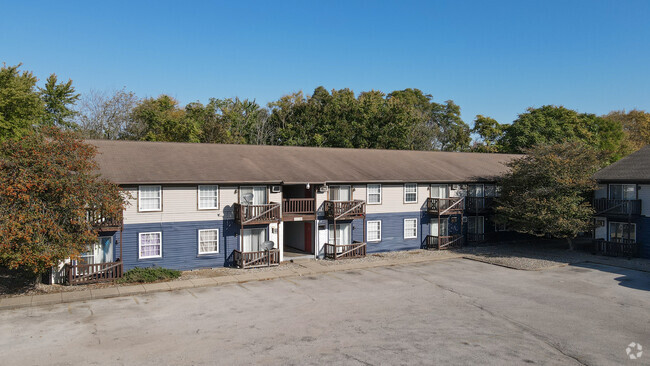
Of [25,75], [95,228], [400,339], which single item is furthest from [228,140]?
[400,339]

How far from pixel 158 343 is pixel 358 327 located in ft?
20.5

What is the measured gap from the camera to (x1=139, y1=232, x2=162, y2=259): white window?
73.8 ft

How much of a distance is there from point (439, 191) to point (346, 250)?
338 inches

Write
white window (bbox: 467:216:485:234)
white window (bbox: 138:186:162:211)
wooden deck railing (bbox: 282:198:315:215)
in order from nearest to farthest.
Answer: white window (bbox: 138:186:162:211) < wooden deck railing (bbox: 282:198:315:215) < white window (bbox: 467:216:485:234)

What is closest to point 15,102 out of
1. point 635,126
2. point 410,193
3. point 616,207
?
point 410,193

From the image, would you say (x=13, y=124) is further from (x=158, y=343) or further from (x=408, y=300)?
(x=408, y=300)

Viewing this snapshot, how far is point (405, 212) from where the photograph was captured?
1180 inches

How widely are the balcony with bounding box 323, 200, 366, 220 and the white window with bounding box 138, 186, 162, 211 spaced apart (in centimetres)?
962

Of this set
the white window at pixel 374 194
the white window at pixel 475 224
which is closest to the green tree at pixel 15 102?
the white window at pixel 374 194

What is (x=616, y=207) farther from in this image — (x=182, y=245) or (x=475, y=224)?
(x=182, y=245)

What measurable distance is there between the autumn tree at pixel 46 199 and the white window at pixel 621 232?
29.6 m

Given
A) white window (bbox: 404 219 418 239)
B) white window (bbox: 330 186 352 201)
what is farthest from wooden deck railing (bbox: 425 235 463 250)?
white window (bbox: 330 186 352 201)

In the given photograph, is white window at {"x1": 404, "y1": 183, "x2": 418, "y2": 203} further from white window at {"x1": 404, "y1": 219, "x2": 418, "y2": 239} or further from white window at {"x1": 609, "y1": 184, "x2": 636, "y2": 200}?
white window at {"x1": 609, "y1": 184, "x2": 636, "y2": 200}

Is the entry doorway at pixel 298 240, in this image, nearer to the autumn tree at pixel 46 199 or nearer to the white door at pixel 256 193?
the white door at pixel 256 193
